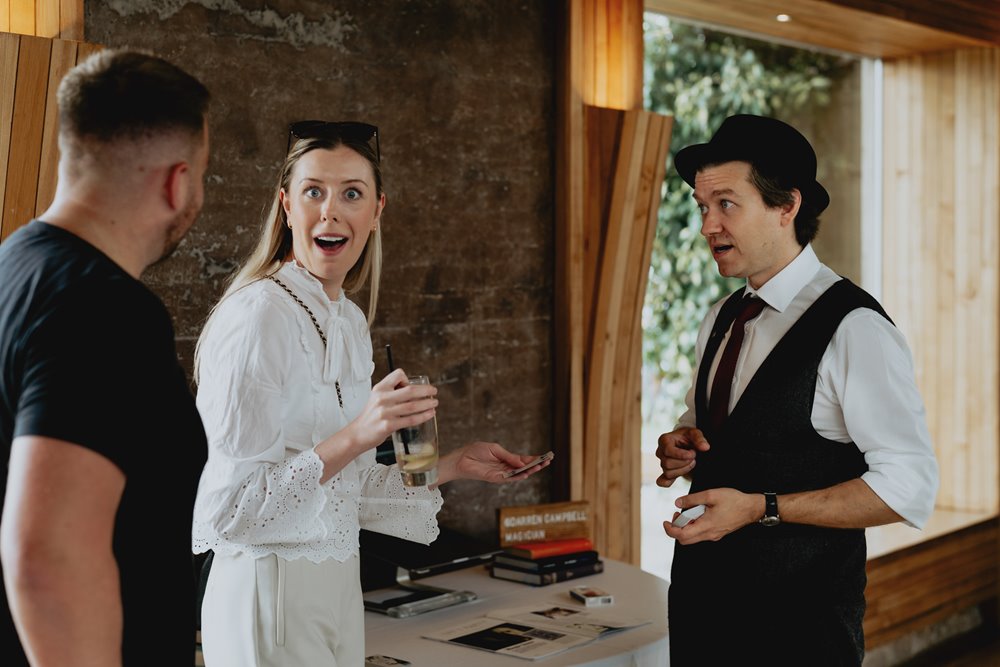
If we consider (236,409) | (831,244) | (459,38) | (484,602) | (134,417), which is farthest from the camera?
(831,244)

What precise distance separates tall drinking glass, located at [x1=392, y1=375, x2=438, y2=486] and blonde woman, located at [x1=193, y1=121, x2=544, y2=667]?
0.34ft

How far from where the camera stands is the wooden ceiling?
4652 millimetres

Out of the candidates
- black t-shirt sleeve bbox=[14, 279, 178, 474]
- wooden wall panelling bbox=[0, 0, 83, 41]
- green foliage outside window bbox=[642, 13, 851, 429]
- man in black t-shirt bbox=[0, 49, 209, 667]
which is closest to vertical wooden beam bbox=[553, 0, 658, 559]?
green foliage outside window bbox=[642, 13, 851, 429]

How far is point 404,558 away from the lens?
301 cm

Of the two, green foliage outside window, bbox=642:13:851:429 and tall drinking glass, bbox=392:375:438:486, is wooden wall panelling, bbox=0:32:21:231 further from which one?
green foliage outside window, bbox=642:13:851:429

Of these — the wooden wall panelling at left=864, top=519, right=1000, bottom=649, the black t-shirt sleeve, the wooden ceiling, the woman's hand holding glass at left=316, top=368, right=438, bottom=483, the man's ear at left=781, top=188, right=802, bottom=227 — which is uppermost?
the wooden ceiling

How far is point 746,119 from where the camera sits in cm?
235

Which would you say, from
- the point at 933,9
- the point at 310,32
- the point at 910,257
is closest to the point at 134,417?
the point at 310,32

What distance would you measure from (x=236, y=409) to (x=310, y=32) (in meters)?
1.64

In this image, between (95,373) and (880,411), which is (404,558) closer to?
(880,411)

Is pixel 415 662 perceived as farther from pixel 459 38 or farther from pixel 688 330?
pixel 688 330

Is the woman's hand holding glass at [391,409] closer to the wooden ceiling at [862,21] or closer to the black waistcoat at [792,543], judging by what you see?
the black waistcoat at [792,543]

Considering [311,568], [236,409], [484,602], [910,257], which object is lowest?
[484,602]

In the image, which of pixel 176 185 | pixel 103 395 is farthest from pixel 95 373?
pixel 176 185
